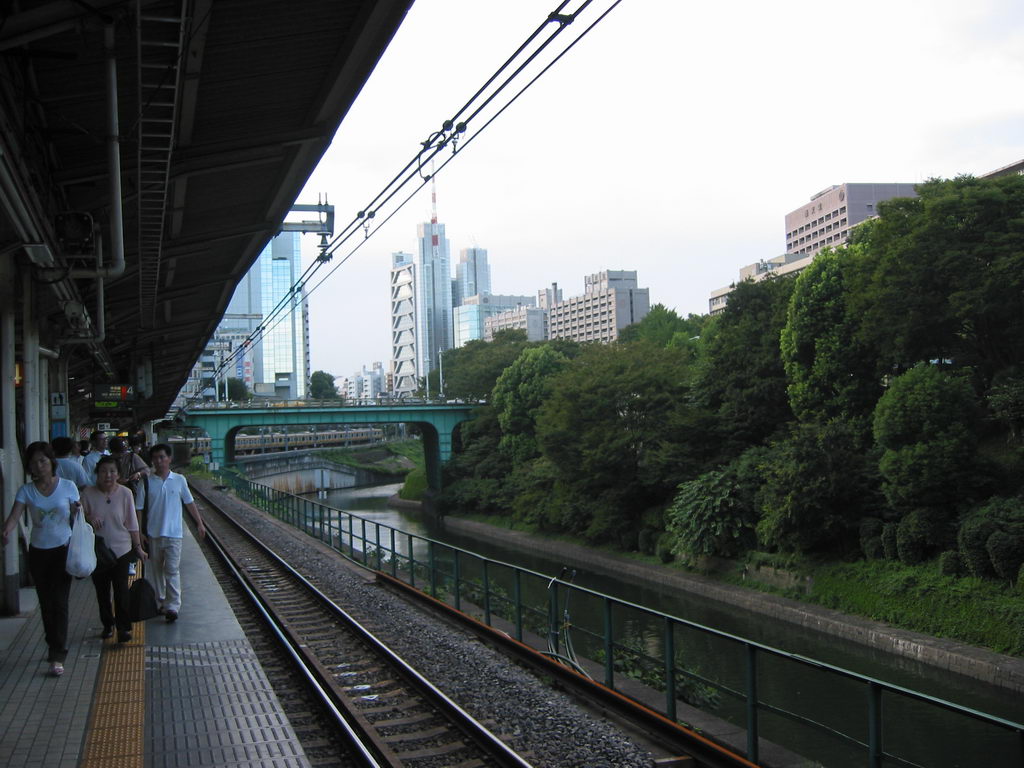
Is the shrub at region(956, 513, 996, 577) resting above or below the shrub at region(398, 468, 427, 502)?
above

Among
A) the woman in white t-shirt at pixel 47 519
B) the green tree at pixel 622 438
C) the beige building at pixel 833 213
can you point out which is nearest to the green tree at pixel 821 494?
the green tree at pixel 622 438

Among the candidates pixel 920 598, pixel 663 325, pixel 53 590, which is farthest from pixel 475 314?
pixel 53 590

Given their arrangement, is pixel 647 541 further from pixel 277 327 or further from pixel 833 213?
pixel 277 327

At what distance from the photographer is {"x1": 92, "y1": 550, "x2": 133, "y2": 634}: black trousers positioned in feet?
24.7

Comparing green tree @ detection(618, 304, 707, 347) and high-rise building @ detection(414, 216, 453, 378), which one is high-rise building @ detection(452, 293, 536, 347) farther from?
green tree @ detection(618, 304, 707, 347)

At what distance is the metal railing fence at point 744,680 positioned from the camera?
563 centimetres

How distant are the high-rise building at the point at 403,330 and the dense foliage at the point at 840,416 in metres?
108

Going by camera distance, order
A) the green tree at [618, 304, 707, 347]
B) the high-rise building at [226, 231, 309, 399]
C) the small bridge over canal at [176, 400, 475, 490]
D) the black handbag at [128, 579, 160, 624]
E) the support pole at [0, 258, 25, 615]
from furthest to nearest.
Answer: the high-rise building at [226, 231, 309, 399] → the green tree at [618, 304, 707, 347] → the small bridge over canal at [176, 400, 475, 490] → the support pole at [0, 258, 25, 615] → the black handbag at [128, 579, 160, 624]

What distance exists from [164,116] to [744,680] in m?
6.47

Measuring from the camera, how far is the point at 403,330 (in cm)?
14688

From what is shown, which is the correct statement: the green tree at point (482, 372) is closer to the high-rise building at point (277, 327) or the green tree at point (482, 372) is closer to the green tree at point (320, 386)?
the green tree at point (320, 386)

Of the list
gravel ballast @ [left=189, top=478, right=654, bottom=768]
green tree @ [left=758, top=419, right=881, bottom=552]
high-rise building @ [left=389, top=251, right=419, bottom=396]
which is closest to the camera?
gravel ballast @ [left=189, top=478, right=654, bottom=768]

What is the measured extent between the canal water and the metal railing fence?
22 millimetres

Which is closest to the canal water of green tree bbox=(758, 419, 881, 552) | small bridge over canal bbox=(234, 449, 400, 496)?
green tree bbox=(758, 419, 881, 552)
